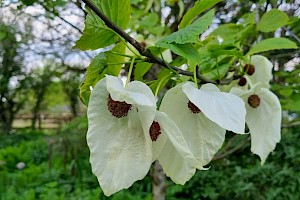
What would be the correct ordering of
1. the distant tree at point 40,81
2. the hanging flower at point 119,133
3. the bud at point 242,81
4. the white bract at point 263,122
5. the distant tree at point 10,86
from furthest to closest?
1. the distant tree at point 40,81
2. the distant tree at point 10,86
3. the bud at point 242,81
4. the white bract at point 263,122
5. the hanging flower at point 119,133

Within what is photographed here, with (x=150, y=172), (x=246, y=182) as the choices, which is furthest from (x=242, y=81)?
(x=246, y=182)

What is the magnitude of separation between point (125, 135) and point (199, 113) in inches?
4.4

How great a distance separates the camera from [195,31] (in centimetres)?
51

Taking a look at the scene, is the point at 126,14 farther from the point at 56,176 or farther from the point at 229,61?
the point at 56,176

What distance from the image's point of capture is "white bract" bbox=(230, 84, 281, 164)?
0.67m

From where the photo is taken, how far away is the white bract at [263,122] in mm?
672

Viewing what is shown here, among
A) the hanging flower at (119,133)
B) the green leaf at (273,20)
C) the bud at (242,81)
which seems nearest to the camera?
the hanging flower at (119,133)

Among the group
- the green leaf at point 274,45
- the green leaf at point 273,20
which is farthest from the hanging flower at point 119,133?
the green leaf at point 273,20

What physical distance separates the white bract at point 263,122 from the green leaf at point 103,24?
0.23 meters

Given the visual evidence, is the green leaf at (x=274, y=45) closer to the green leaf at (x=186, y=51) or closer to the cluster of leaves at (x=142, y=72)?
the cluster of leaves at (x=142, y=72)

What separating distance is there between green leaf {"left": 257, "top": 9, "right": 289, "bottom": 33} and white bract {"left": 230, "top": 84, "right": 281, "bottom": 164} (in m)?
0.29

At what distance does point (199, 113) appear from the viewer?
529 millimetres

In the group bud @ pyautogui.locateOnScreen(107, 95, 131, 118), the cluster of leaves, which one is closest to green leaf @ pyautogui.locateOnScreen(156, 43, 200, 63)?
the cluster of leaves

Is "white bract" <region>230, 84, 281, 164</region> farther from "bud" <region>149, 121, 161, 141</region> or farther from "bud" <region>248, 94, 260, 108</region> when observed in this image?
"bud" <region>149, 121, 161, 141</region>
